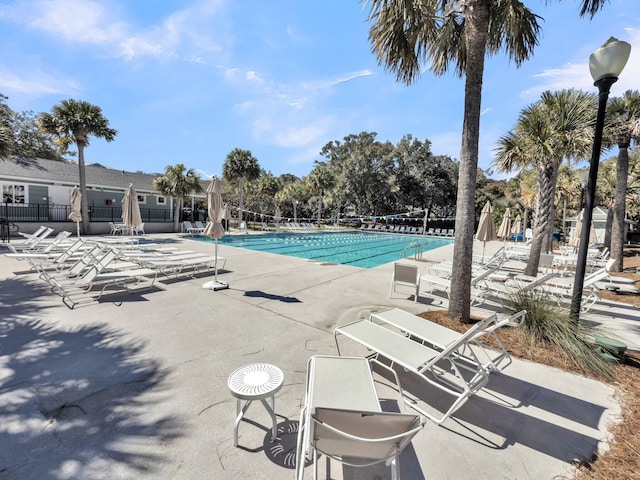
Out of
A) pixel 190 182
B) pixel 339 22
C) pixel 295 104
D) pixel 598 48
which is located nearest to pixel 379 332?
pixel 598 48

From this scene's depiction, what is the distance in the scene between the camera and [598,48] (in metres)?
3.87

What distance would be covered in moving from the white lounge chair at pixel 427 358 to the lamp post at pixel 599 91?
2.39 m

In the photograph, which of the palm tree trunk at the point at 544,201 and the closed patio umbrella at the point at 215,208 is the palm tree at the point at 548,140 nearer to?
the palm tree trunk at the point at 544,201

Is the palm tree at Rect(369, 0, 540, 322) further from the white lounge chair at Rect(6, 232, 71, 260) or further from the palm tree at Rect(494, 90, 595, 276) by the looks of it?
the white lounge chair at Rect(6, 232, 71, 260)

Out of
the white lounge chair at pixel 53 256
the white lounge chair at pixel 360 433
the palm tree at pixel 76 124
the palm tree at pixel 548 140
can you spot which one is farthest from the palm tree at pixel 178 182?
the white lounge chair at pixel 360 433

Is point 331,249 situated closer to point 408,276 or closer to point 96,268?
point 408,276

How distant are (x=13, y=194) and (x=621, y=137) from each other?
105ft

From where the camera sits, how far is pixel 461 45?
5.98 m

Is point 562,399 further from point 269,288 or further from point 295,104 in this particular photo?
point 295,104

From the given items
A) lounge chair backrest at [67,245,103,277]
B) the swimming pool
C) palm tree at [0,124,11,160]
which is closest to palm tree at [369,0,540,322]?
the swimming pool

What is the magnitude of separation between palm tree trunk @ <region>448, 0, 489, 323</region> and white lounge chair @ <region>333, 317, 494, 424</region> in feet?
6.16

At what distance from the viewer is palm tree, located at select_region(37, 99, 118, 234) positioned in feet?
50.6

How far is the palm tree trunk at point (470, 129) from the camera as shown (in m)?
4.58

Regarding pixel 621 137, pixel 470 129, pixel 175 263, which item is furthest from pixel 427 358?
pixel 621 137
